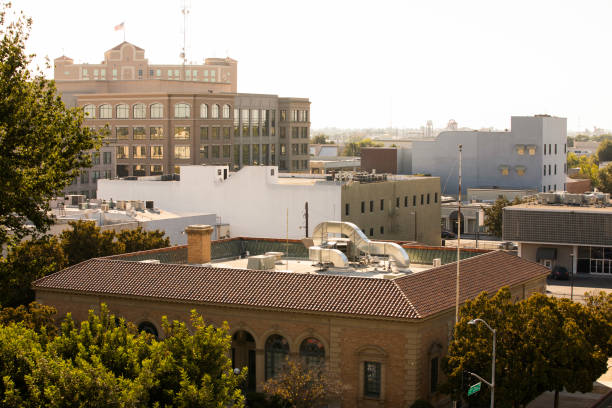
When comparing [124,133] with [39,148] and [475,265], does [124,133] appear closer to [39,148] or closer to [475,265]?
[475,265]

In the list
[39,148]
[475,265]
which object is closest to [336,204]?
[475,265]

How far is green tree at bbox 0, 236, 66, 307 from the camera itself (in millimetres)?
42875

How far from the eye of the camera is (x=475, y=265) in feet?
197

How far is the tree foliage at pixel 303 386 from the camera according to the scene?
4875 centimetres

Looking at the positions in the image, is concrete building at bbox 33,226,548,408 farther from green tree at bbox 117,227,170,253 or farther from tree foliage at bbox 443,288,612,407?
green tree at bbox 117,227,170,253

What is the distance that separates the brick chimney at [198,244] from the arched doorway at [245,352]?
12136mm

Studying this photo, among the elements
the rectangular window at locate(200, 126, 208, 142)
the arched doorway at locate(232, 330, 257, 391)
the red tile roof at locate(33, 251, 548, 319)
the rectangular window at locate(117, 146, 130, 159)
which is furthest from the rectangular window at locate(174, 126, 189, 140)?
the arched doorway at locate(232, 330, 257, 391)

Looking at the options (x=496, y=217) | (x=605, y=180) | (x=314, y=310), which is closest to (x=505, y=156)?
(x=605, y=180)

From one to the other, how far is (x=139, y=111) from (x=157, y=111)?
3473 mm

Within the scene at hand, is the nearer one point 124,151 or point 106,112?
point 124,151

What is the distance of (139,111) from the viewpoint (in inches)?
6781

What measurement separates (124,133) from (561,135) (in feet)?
246

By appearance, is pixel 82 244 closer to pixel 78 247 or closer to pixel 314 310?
pixel 78 247

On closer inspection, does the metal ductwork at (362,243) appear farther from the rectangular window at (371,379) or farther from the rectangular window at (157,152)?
the rectangular window at (157,152)
